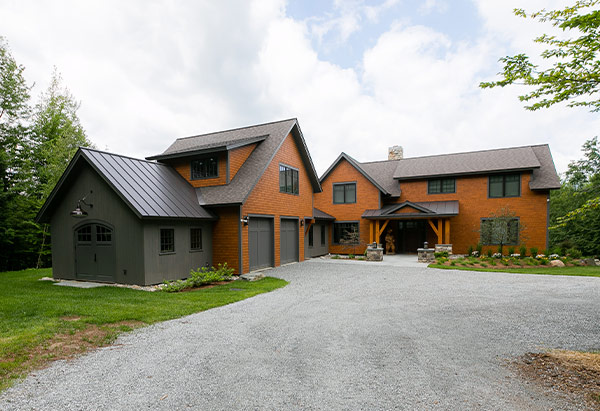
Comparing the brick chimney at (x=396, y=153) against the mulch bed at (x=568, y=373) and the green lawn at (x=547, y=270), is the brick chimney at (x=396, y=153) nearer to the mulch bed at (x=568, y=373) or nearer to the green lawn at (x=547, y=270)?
the green lawn at (x=547, y=270)

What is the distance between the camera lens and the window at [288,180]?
638 inches

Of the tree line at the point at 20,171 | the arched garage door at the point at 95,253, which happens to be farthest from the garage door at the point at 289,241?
the tree line at the point at 20,171

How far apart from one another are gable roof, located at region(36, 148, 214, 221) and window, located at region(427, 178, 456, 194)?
15952 mm

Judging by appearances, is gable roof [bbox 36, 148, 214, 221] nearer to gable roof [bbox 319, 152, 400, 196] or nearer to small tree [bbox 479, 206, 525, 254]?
gable roof [bbox 319, 152, 400, 196]

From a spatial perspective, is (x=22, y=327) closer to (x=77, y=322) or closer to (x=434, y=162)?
(x=77, y=322)

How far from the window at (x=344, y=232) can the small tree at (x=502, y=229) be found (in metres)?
7.88

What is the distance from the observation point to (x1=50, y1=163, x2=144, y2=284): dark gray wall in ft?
34.7

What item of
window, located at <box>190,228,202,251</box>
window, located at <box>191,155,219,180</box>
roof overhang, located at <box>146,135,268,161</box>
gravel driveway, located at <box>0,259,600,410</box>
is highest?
roof overhang, located at <box>146,135,268,161</box>

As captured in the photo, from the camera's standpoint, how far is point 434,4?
37.5ft

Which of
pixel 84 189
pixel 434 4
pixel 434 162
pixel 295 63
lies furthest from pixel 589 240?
pixel 84 189

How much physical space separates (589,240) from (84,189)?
30.1 meters

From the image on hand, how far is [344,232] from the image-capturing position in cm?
2342

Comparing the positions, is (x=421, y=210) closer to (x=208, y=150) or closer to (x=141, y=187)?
(x=208, y=150)

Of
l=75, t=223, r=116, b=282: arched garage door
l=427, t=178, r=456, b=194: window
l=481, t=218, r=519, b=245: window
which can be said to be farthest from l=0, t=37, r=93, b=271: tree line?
l=481, t=218, r=519, b=245: window
